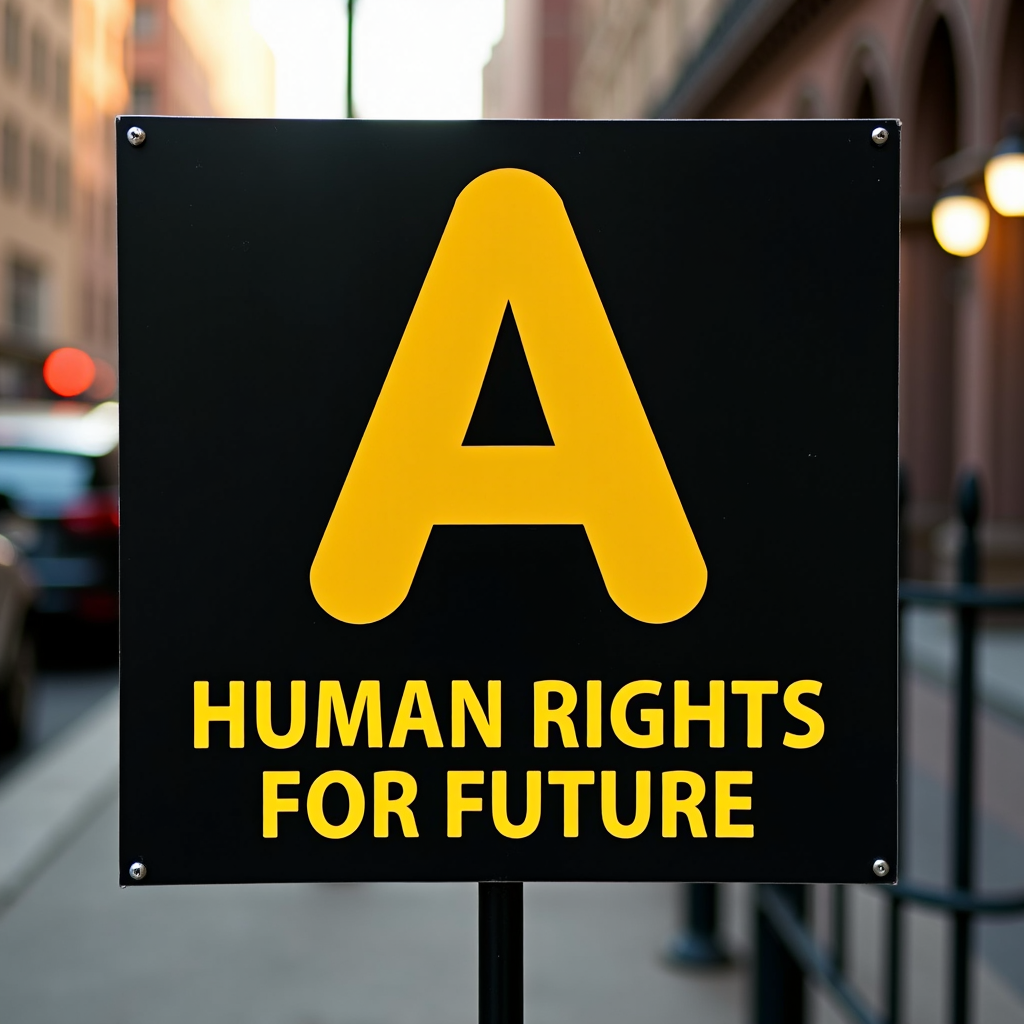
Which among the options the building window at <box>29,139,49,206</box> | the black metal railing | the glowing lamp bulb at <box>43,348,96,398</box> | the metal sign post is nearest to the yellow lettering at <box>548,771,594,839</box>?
the metal sign post

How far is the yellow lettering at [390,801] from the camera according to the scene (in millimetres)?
1435

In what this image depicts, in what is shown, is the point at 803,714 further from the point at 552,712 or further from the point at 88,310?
the point at 88,310

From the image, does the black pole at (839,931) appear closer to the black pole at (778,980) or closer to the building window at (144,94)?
the black pole at (778,980)

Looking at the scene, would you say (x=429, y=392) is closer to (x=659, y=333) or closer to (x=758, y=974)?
(x=659, y=333)

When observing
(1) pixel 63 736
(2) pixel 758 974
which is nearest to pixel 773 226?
(2) pixel 758 974

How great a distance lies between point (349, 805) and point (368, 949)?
3.26 meters

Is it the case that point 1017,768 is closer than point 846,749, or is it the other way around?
point 846,749

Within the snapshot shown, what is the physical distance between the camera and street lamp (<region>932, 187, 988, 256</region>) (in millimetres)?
9539

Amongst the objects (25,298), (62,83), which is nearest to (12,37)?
(62,83)

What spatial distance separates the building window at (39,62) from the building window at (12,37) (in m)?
1.49

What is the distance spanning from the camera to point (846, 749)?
4.77 feet

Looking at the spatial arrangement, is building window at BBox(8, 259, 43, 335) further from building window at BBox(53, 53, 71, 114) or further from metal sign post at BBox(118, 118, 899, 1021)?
metal sign post at BBox(118, 118, 899, 1021)

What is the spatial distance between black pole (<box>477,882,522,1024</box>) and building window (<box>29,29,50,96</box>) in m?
49.4

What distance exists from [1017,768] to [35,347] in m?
41.7
